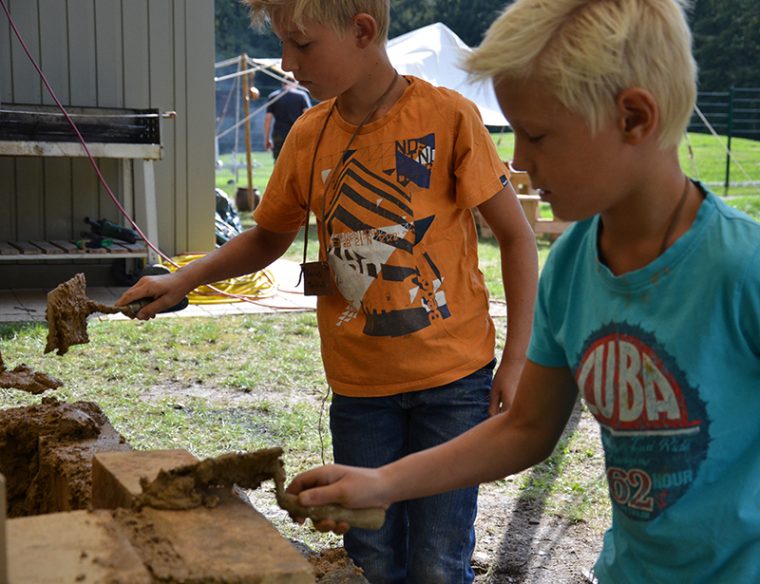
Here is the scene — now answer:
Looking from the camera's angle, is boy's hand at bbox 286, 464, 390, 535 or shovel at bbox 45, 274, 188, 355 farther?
shovel at bbox 45, 274, 188, 355

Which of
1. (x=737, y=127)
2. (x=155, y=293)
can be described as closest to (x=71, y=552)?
(x=155, y=293)

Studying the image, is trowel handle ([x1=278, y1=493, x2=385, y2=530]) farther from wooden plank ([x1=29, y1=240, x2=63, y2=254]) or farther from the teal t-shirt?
wooden plank ([x1=29, y1=240, x2=63, y2=254])

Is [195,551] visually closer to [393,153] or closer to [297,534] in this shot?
[393,153]

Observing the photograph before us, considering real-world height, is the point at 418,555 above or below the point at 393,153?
below

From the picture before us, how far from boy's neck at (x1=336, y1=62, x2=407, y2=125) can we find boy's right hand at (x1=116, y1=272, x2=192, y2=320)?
0.62m

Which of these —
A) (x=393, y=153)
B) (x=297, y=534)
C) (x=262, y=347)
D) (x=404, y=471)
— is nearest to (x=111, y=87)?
(x=262, y=347)

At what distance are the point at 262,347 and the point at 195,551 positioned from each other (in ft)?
17.2

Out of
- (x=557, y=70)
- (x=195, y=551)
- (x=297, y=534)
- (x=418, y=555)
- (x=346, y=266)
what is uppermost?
(x=557, y=70)

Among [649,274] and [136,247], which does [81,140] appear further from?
[649,274]

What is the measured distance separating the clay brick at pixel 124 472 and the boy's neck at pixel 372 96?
3.29ft

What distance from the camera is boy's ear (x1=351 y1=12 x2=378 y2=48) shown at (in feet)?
8.04

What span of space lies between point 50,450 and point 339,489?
128 centimetres

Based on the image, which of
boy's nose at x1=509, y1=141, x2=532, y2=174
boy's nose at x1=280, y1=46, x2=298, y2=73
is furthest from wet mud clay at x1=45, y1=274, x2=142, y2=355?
boy's nose at x1=509, y1=141, x2=532, y2=174

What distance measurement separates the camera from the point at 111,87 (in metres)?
8.63
